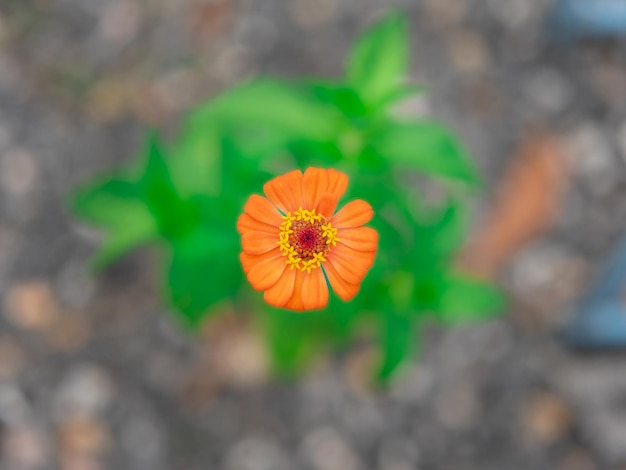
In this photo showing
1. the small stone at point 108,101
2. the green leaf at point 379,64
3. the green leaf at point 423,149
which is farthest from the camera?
the small stone at point 108,101

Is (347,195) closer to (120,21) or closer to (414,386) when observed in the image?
(414,386)

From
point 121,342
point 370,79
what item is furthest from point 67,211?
point 370,79

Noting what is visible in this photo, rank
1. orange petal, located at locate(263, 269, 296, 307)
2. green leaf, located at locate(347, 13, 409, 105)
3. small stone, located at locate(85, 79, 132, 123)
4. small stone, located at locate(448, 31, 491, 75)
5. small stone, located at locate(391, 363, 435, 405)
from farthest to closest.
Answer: small stone, located at locate(448, 31, 491, 75), small stone, located at locate(85, 79, 132, 123), small stone, located at locate(391, 363, 435, 405), green leaf, located at locate(347, 13, 409, 105), orange petal, located at locate(263, 269, 296, 307)

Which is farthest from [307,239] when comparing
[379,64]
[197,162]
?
[197,162]

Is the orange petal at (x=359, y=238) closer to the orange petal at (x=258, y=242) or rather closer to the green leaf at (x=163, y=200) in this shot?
the orange petal at (x=258, y=242)

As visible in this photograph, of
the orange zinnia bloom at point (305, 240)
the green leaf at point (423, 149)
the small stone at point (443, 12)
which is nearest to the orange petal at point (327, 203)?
the orange zinnia bloom at point (305, 240)

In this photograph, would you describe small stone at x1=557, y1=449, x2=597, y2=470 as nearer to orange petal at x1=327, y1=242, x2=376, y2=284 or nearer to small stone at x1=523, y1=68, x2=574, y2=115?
small stone at x1=523, y1=68, x2=574, y2=115

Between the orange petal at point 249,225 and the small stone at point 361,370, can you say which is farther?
the small stone at point 361,370

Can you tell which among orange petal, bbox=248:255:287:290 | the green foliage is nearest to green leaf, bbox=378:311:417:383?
the green foliage
